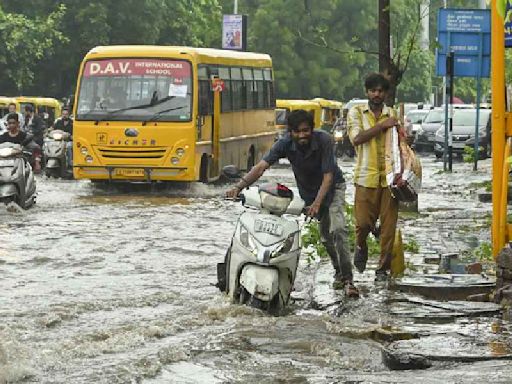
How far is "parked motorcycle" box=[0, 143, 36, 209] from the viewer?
2091 centimetres

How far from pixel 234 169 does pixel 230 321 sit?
1.07 m

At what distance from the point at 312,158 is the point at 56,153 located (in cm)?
1956

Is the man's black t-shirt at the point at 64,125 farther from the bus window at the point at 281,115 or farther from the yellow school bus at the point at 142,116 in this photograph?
the bus window at the point at 281,115

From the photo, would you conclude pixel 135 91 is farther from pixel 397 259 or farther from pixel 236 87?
pixel 397 259

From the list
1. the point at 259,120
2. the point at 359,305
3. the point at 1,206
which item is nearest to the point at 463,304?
the point at 359,305

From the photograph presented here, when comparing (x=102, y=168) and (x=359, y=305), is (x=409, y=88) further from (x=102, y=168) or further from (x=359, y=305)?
(x=359, y=305)

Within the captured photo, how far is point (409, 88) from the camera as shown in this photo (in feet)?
281

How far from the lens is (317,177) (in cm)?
1148

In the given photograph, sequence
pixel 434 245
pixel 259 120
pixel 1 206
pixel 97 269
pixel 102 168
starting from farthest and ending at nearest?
pixel 259 120 → pixel 102 168 → pixel 1 206 → pixel 434 245 → pixel 97 269

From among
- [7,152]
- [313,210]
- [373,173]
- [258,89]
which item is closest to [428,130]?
[258,89]

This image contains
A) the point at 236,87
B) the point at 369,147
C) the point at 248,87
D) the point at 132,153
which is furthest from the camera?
the point at 248,87

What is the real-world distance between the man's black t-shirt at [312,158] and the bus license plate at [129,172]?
1432cm

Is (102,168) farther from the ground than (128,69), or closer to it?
closer to it

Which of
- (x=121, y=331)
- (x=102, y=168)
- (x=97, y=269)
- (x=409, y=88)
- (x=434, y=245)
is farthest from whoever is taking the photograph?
(x=409, y=88)
